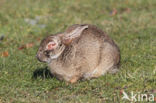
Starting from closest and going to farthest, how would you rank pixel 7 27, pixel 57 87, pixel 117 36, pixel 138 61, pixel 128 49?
pixel 57 87 → pixel 138 61 → pixel 128 49 → pixel 117 36 → pixel 7 27

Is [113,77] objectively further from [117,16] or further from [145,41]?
[117,16]

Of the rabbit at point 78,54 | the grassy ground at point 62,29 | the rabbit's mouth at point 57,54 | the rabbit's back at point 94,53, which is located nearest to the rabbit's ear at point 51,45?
the rabbit at point 78,54

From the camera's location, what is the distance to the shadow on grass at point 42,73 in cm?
661

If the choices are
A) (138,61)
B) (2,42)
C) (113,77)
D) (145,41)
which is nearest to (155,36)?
(145,41)

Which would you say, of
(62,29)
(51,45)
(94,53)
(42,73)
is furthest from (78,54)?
(62,29)

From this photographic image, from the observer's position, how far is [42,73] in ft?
22.3

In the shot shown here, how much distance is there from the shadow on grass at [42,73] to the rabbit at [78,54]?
0.31 metres

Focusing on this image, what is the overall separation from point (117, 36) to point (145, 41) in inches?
39.0

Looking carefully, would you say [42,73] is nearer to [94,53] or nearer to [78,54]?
[78,54]

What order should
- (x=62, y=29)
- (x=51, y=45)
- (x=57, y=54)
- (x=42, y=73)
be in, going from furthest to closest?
(x=62, y=29) → (x=42, y=73) → (x=57, y=54) → (x=51, y=45)

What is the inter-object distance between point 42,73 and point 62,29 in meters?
3.43

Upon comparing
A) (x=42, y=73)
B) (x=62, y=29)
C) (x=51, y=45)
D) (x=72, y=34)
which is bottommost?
(x=42, y=73)

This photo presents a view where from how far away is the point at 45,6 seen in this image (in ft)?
39.0

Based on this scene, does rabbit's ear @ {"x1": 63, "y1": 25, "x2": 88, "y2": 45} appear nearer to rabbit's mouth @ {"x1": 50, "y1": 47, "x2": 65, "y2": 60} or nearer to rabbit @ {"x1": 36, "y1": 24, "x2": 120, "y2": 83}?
rabbit @ {"x1": 36, "y1": 24, "x2": 120, "y2": 83}
